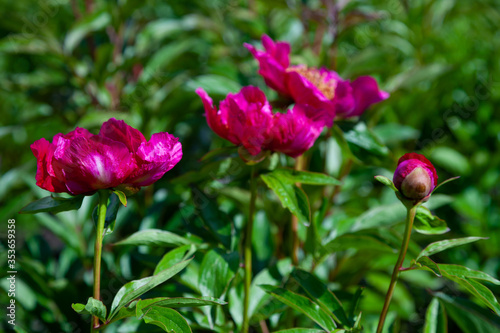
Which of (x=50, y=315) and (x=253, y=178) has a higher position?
(x=253, y=178)

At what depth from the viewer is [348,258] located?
1026 millimetres

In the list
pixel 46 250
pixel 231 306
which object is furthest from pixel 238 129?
pixel 46 250

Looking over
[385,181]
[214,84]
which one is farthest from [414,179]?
[214,84]

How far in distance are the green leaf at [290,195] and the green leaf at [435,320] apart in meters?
0.26

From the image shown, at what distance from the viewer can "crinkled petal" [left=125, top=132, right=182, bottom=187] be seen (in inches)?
20.8

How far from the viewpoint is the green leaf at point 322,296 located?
2.09 ft

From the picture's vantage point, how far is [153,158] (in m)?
0.53

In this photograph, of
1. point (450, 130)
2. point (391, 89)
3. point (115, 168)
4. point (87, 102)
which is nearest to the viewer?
point (115, 168)

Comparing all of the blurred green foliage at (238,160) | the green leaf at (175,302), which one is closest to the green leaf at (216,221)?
the blurred green foliage at (238,160)

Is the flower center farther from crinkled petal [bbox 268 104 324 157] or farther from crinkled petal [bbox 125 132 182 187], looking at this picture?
crinkled petal [bbox 125 132 182 187]

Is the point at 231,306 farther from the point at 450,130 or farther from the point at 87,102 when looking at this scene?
the point at 450,130

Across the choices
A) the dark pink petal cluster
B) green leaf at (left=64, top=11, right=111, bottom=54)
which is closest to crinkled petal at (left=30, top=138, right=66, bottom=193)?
the dark pink petal cluster

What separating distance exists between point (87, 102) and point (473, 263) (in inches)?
48.7

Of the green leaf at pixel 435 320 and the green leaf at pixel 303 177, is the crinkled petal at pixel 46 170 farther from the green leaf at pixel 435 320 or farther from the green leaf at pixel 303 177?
the green leaf at pixel 435 320
